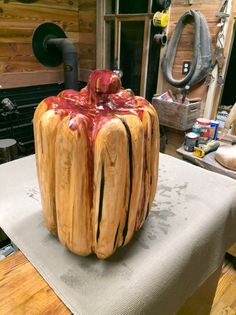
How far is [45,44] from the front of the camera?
237 centimetres

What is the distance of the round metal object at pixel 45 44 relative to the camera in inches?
90.9

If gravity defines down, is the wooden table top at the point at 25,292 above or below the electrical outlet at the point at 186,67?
below

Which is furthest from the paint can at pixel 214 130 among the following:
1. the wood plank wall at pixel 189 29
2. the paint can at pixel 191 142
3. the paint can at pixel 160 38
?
the paint can at pixel 160 38

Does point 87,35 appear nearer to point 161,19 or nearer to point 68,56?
point 68,56

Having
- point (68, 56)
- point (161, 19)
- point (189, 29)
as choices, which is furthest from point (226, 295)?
point (68, 56)

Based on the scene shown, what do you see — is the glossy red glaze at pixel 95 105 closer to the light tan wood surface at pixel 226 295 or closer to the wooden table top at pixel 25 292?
the wooden table top at pixel 25 292

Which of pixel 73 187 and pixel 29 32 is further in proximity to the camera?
pixel 29 32

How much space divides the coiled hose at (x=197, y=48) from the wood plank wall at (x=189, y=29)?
0.04m

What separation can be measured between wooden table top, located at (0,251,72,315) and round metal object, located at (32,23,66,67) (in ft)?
7.22

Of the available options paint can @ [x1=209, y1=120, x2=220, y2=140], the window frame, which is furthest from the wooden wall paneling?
the window frame

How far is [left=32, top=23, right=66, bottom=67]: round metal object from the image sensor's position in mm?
2309

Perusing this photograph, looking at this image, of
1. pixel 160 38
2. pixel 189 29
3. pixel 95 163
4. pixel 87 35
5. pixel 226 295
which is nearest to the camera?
pixel 95 163

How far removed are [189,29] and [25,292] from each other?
1.97 m

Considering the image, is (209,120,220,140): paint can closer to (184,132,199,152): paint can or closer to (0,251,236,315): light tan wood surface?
(184,132,199,152): paint can
